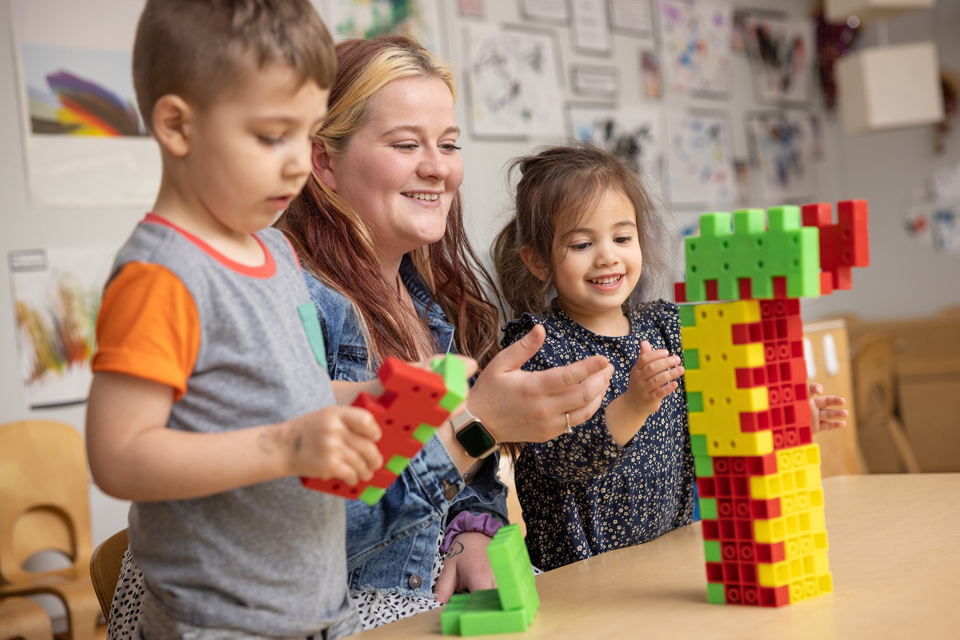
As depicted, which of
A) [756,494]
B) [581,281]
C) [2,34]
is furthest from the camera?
[2,34]

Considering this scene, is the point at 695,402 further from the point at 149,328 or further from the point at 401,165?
the point at 401,165

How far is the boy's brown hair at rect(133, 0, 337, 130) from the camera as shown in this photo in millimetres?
744

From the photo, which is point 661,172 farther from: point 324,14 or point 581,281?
point 581,281

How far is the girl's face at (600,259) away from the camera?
1.48m

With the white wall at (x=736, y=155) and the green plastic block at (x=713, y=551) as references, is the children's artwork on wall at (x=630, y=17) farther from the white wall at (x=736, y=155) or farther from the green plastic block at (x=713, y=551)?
the green plastic block at (x=713, y=551)

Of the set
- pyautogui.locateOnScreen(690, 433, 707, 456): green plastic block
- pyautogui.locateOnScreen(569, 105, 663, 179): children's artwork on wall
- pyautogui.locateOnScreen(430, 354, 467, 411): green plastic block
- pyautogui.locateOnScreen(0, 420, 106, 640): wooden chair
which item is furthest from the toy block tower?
pyautogui.locateOnScreen(569, 105, 663, 179): children's artwork on wall

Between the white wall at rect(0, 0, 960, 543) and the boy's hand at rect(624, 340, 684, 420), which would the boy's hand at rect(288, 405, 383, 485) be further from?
the white wall at rect(0, 0, 960, 543)

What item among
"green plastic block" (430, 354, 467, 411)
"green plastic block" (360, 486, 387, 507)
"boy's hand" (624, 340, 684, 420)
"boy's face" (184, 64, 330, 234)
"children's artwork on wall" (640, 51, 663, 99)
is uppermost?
"children's artwork on wall" (640, 51, 663, 99)

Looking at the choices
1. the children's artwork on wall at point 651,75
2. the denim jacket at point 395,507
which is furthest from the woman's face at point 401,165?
the children's artwork on wall at point 651,75

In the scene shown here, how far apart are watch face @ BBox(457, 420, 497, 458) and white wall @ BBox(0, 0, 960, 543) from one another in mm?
1869

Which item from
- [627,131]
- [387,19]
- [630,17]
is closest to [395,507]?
[387,19]

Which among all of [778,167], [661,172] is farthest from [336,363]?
[778,167]

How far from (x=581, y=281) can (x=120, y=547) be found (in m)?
0.83

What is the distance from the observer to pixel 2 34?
2.42 m
